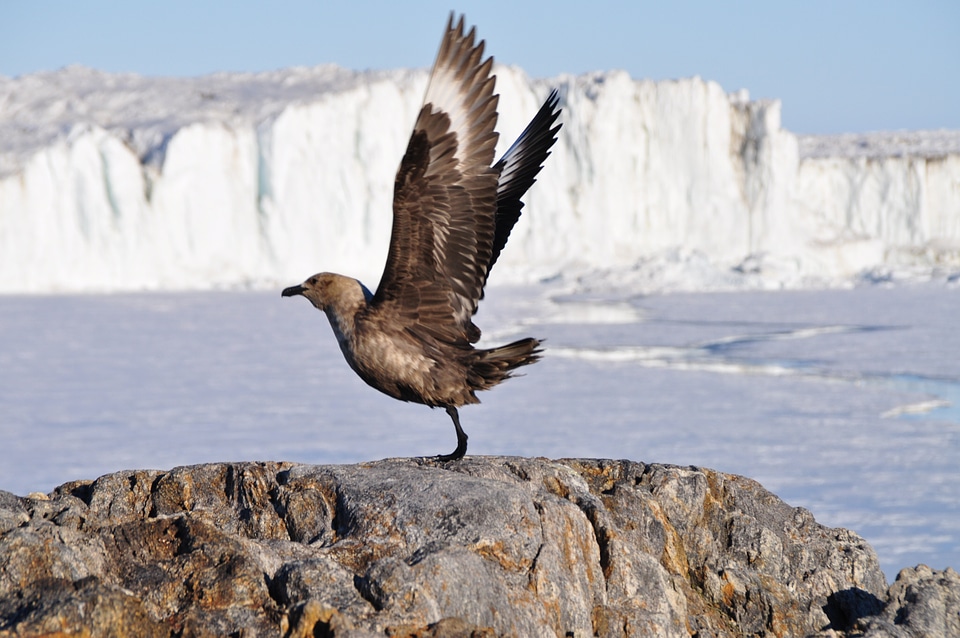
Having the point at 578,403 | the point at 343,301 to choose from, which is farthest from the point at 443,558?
the point at 578,403

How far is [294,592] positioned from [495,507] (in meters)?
0.69

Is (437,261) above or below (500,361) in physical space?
above

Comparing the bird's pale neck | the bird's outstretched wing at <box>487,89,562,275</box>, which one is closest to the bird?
the bird's pale neck

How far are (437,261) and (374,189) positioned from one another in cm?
2251

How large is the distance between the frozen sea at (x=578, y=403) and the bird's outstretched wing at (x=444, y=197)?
3004mm

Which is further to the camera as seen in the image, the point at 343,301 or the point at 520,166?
the point at 520,166

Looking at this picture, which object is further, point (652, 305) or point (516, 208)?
point (652, 305)

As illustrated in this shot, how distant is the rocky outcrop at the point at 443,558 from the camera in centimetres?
261

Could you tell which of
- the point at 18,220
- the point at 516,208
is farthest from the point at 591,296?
the point at 516,208

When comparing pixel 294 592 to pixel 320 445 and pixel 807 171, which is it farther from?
pixel 807 171

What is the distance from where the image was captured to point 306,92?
2825cm

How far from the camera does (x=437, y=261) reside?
12.7ft

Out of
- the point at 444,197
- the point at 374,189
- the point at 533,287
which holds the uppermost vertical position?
the point at 374,189

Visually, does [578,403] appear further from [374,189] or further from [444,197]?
[374,189]
